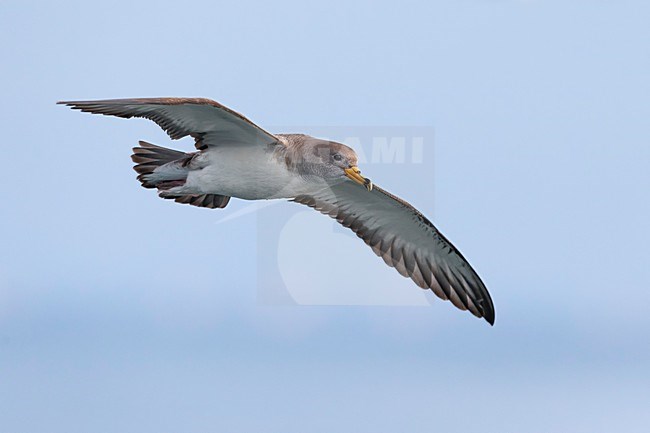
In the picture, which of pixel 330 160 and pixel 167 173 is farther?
pixel 167 173

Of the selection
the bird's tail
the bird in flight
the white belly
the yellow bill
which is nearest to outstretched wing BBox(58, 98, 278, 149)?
the bird in flight

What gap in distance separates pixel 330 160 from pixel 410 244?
2.70 m

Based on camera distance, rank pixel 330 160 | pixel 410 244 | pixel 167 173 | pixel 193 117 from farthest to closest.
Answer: pixel 410 244, pixel 167 173, pixel 330 160, pixel 193 117

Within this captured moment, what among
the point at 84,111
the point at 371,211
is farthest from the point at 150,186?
the point at 371,211

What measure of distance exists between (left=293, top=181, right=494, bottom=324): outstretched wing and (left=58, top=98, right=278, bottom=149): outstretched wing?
198 centimetres

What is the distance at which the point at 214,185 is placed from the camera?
39.9ft

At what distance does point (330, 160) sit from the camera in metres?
12.0

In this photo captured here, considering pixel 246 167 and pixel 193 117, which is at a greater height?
pixel 193 117

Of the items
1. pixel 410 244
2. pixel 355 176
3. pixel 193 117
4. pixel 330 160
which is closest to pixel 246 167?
pixel 193 117

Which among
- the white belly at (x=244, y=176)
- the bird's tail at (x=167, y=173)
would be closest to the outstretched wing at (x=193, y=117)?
the white belly at (x=244, y=176)

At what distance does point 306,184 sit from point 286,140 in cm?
57

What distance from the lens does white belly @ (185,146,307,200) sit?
471 inches

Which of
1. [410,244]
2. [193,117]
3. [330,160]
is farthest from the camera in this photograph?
[410,244]

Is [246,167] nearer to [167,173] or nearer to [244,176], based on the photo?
[244,176]
